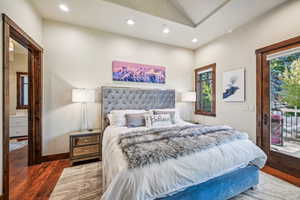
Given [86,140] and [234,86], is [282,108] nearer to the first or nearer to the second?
A: [234,86]

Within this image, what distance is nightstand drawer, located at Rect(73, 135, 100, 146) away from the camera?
280 cm

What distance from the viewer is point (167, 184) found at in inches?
50.3

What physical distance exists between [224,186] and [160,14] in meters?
3.19

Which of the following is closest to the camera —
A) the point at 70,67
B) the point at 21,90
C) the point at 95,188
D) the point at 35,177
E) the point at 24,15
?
the point at 95,188

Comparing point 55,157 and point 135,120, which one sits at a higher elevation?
point 135,120

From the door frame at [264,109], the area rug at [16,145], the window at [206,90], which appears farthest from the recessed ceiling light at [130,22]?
the area rug at [16,145]

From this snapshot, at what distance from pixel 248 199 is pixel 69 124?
347 centimetres

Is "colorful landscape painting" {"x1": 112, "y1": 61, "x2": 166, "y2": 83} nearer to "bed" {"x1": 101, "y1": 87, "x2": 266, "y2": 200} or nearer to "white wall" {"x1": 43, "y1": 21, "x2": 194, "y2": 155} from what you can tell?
"white wall" {"x1": 43, "y1": 21, "x2": 194, "y2": 155}

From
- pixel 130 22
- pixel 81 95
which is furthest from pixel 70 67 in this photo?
pixel 130 22

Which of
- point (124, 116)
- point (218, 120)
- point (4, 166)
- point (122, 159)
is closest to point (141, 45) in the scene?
point (124, 116)

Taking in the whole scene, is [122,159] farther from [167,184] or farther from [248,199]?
[248,199]

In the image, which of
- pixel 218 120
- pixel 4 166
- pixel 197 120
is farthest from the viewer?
pixel 197 120

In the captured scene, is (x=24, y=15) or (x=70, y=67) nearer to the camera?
(x=24, y=15)

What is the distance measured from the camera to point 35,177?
7.64ft
